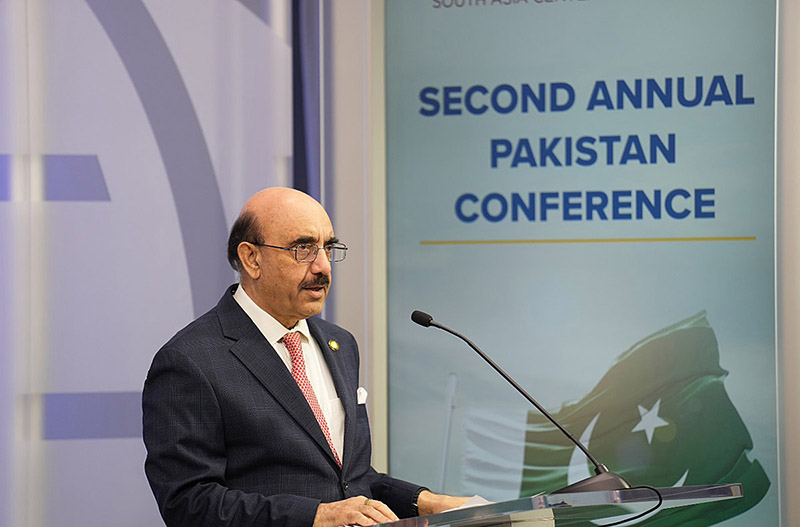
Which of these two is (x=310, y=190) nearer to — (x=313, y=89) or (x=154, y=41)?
(x=313, y=89)

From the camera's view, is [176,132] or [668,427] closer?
[176,132]

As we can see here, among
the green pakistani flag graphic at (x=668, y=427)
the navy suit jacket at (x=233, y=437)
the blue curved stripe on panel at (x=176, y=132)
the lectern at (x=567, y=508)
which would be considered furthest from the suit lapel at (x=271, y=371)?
the green pakistani flag graphic at (x=668, y=427)

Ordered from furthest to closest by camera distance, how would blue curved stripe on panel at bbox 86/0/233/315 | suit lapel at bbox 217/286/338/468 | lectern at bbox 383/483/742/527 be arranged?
1. blue curved stripe on panel at bbox 86/0/233/315
2. suit lapel at bbox 217/286/338/468
3. lectern at bbox 383/483/742/527

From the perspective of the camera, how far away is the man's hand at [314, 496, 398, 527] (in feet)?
6.49

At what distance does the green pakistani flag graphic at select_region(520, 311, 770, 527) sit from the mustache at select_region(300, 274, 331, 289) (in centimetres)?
160

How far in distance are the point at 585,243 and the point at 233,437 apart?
6.36 ft

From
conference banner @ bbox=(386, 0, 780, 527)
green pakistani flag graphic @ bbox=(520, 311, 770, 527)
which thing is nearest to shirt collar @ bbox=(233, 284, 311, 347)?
conference banner @ bbox=(386, 0, 780, 527)

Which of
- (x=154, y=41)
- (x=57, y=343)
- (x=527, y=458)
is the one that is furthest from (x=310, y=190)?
(x=527, y=458)

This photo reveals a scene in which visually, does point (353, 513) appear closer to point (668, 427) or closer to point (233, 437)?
point (233, 437)

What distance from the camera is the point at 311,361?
245 cm

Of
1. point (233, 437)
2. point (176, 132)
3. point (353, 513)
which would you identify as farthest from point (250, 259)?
→ point (176, 132)

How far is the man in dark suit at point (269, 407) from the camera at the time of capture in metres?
2.07

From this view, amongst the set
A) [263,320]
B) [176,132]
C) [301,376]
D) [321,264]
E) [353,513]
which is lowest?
[353,513]

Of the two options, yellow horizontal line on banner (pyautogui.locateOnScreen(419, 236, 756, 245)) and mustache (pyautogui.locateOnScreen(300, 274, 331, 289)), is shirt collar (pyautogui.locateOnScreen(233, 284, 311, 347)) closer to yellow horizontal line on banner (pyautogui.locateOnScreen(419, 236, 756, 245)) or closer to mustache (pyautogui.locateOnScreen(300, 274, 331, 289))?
mustache (pyautogui.locateOnScreen(300, 274, 331, 289))
